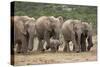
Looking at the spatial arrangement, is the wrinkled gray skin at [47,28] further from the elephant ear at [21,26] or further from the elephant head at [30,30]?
the elephant ear at [21,26]

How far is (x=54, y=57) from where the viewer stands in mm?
2844

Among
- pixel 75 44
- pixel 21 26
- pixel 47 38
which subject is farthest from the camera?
pixel 75 44

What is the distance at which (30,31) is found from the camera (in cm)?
273

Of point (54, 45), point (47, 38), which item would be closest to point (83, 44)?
point (54, 45)

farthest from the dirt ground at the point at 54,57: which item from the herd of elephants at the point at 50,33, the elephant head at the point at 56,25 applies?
the elephant head at the point at 56,25

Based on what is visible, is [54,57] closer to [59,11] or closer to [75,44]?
[75,44]

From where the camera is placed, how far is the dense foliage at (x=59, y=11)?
106 inches

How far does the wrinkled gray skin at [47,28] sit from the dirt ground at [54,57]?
0.13 m

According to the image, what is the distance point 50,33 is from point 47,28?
8 cm

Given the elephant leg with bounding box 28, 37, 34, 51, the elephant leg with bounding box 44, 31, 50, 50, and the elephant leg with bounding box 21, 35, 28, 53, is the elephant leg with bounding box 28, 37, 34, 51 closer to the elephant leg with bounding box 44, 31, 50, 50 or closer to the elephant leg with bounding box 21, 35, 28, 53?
the elephant leg with bounding box 21, 35, 28, 53

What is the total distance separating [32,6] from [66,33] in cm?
64

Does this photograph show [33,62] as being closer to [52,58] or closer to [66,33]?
[52,58]

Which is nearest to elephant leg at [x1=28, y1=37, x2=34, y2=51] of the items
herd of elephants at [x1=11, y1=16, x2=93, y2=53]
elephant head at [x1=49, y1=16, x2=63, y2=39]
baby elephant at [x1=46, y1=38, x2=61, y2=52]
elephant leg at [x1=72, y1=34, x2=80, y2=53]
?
herd of elephants at [x1=11, y1=16, x2=93, y2=53]
